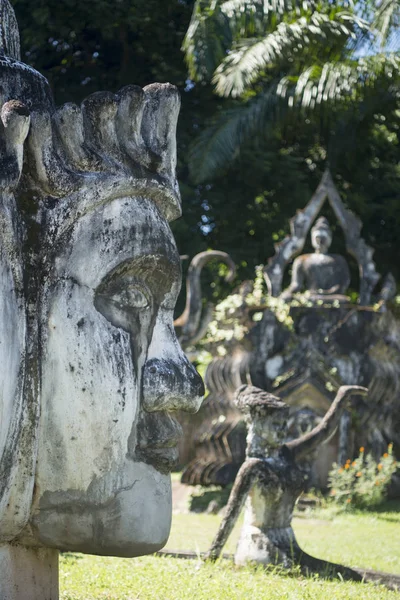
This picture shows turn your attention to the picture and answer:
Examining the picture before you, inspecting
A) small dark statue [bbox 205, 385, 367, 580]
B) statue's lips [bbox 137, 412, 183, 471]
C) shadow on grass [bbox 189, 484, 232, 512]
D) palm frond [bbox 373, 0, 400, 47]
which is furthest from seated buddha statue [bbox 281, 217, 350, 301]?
statue's lips [bbox 137, 412, 183, 471]

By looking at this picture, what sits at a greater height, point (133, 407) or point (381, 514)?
point (133, 407)

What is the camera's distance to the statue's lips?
377cm

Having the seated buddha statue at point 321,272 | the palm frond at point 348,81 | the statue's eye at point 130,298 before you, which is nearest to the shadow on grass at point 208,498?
the seated buddha statue at point 321,272

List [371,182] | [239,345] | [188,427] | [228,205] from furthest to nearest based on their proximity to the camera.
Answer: [371,182] → [228,205] → [188,427] → [239,345]

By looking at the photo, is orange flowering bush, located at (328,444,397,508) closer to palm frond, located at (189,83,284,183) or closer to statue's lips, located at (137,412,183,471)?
palm frond, located at (189,83,284,183)

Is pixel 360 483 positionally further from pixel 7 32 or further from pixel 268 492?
pixel 7 32

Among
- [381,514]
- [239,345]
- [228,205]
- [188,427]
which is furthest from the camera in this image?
[228,205]

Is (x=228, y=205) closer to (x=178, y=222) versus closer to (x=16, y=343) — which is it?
(x=178, y=222)

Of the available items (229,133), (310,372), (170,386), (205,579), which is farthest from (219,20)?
(170,386)

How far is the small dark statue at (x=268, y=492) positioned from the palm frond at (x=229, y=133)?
33.6ft

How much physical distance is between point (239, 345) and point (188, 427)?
4141 mm

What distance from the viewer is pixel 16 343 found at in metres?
3.55

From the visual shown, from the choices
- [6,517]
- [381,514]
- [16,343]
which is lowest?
[381,514]

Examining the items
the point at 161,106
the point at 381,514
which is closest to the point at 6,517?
the point at 161,106
